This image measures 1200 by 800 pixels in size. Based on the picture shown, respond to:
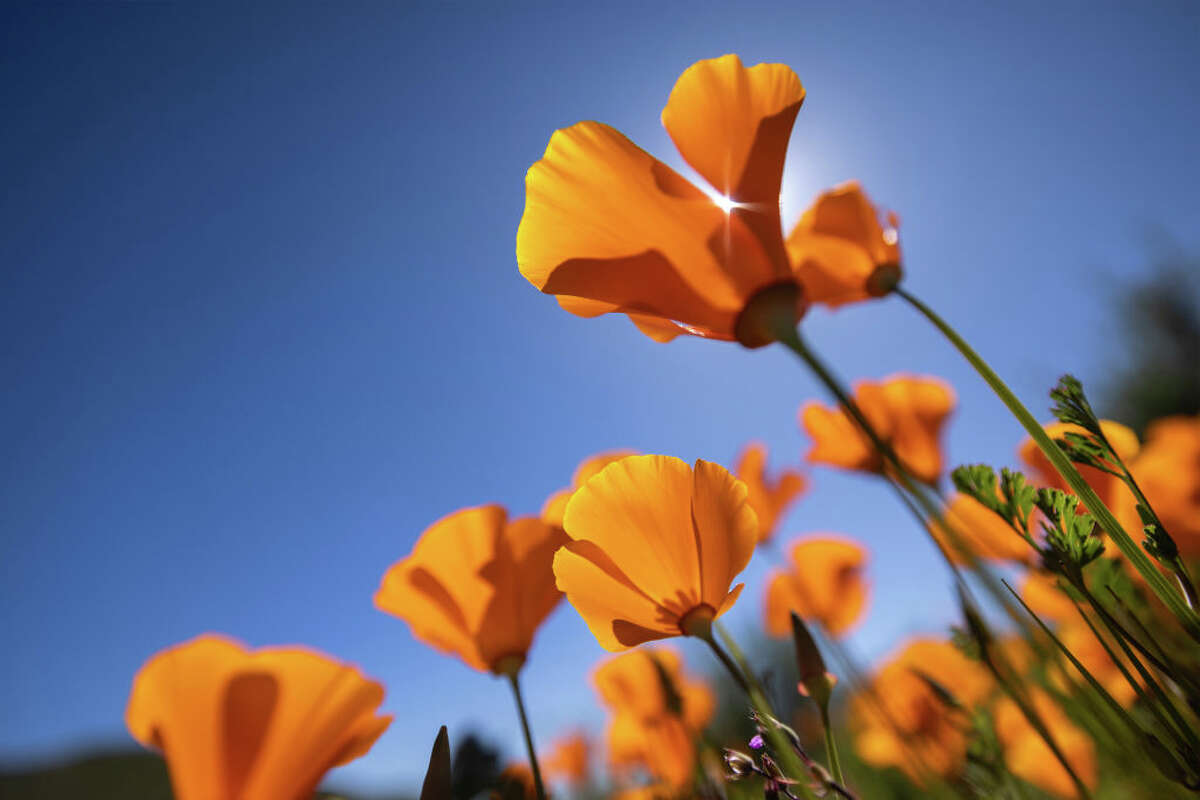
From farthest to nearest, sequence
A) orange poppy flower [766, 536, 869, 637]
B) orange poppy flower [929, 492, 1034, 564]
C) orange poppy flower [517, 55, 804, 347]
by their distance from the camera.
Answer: orange poppy flower [766, 536, 869, 637], orange poppy flower [929, 492, 1034, 564], orange poppy flower [517, 55, 804, 347]

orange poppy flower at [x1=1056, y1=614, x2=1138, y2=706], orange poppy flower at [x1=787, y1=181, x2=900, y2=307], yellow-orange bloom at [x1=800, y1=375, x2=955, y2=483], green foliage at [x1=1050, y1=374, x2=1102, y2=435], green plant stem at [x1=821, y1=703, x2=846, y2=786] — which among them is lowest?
orange poppy flower at [x1=1056, y1=614, x2=1138, y2=706]

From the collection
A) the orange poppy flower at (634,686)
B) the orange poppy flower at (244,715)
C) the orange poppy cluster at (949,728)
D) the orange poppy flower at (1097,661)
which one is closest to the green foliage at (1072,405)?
the orange poppy flower at (1097,661)

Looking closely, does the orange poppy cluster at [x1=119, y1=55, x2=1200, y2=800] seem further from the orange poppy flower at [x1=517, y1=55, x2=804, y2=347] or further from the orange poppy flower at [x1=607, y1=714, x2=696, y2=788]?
the orange poppy flower at [x1=607, y1=714, x2=696, y2=788]

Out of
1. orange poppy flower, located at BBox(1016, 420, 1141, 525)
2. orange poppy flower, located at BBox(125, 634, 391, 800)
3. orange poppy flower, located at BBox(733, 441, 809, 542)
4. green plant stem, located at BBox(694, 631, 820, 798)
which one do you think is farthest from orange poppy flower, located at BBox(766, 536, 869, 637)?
orange poppy flower, located at BBox(125, 634, 391, 800)

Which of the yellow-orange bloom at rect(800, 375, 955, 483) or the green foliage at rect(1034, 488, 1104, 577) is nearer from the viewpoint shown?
the green foliage at rect(1034, 488, 1104, 577)

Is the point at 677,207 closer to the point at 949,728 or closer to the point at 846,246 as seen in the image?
the point at 846,246
